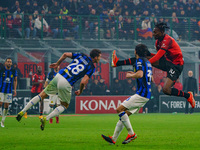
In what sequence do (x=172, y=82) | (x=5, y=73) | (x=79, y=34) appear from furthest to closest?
(x=79, y=34) → (x=5, y=73) → (x=172, y=82)

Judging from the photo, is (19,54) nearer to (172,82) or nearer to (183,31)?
(183,31)

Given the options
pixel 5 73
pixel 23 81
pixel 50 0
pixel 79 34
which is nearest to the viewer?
pixel 5 73

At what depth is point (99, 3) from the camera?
101 feet

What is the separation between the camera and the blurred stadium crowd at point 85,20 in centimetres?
2658

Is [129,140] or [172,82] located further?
[172,82]

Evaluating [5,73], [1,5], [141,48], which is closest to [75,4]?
[1,5]

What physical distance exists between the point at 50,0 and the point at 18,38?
4265 millimetres

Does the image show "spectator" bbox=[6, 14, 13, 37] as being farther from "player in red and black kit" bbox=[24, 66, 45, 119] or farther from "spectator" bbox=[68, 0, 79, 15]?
"player in red and black kit" bbox=[24, 66, 45, 119]

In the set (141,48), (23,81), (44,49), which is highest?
(141,48)

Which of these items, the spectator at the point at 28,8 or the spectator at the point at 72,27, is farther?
the spectator at the point at 28,8

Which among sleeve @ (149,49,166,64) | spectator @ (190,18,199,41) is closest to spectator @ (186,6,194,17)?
spectator @ (190,18,199,41)

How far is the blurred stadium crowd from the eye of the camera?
26.6m

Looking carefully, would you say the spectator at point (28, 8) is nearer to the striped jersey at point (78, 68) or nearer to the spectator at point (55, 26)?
the spectator at point (55, 26)

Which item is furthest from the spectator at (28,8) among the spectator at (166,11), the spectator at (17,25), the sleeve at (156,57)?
the sleeve at (156,57)
